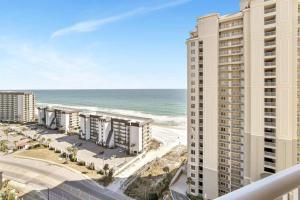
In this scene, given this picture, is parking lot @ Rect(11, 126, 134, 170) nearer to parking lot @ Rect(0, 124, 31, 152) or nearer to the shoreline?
parking lot @ Rect(0, 124, 31, 152)

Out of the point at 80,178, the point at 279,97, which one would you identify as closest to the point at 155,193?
the point at 80,178

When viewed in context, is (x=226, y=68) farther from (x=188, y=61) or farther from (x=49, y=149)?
(x=49, y=149)

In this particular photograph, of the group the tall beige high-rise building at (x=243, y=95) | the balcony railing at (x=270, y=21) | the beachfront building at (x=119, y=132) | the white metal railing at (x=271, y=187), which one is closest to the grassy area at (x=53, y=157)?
the beachfront building at (x=119, y=132)

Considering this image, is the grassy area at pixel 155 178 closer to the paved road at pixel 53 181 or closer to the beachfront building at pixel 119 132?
the paved road at pixel 53 181

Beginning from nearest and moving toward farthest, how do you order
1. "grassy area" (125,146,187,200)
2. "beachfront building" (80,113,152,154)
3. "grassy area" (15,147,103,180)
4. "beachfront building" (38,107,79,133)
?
1. "grassy area" (125,146,187,200)
2. "grassy area" (15,147,103,180)
3. "beachfront building" (80,113,152,154)
4. "beachfront building" (38,107,79,133)

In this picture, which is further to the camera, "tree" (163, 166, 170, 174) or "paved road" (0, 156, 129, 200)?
"tree" (163, 166, 170, 174)

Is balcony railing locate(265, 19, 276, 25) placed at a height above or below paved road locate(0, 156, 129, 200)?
above

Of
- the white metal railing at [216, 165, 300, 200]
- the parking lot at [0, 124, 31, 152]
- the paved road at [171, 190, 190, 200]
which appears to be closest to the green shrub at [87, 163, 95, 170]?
the paved road at [171, 190, 190, 200]
